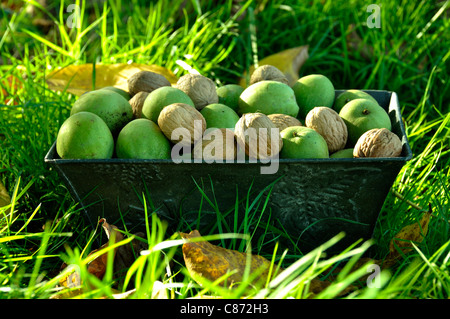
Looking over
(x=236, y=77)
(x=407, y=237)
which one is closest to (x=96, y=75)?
(x=236, y=77)

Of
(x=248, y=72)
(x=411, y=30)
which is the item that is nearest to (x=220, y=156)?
(x=248, y=72)

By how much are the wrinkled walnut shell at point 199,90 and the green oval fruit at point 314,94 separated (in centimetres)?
31

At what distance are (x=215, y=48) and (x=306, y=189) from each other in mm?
1496

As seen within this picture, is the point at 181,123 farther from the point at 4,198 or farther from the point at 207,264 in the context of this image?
the point at 4,198

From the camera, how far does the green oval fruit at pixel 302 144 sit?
4.63 feet

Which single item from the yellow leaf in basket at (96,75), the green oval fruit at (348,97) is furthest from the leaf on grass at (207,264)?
the yellow leaf in basket at (96,75)

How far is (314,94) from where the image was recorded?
68.1 inches

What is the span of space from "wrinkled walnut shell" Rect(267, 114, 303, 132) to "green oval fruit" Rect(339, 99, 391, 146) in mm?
177

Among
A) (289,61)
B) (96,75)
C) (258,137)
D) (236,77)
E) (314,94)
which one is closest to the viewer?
(258,137)

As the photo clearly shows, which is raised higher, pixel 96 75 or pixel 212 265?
pixel 96 75

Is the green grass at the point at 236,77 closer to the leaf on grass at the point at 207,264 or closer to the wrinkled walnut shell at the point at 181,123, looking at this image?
the leaf on grass at the point at 207,264

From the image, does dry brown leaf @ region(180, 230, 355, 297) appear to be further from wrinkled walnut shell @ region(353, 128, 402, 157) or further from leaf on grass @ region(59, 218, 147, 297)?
wrinkled walnut shell @ region(353, 128, 402, 157)

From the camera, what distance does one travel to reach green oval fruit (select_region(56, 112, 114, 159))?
1.40 meters

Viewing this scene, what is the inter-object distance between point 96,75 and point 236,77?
2.41ft
